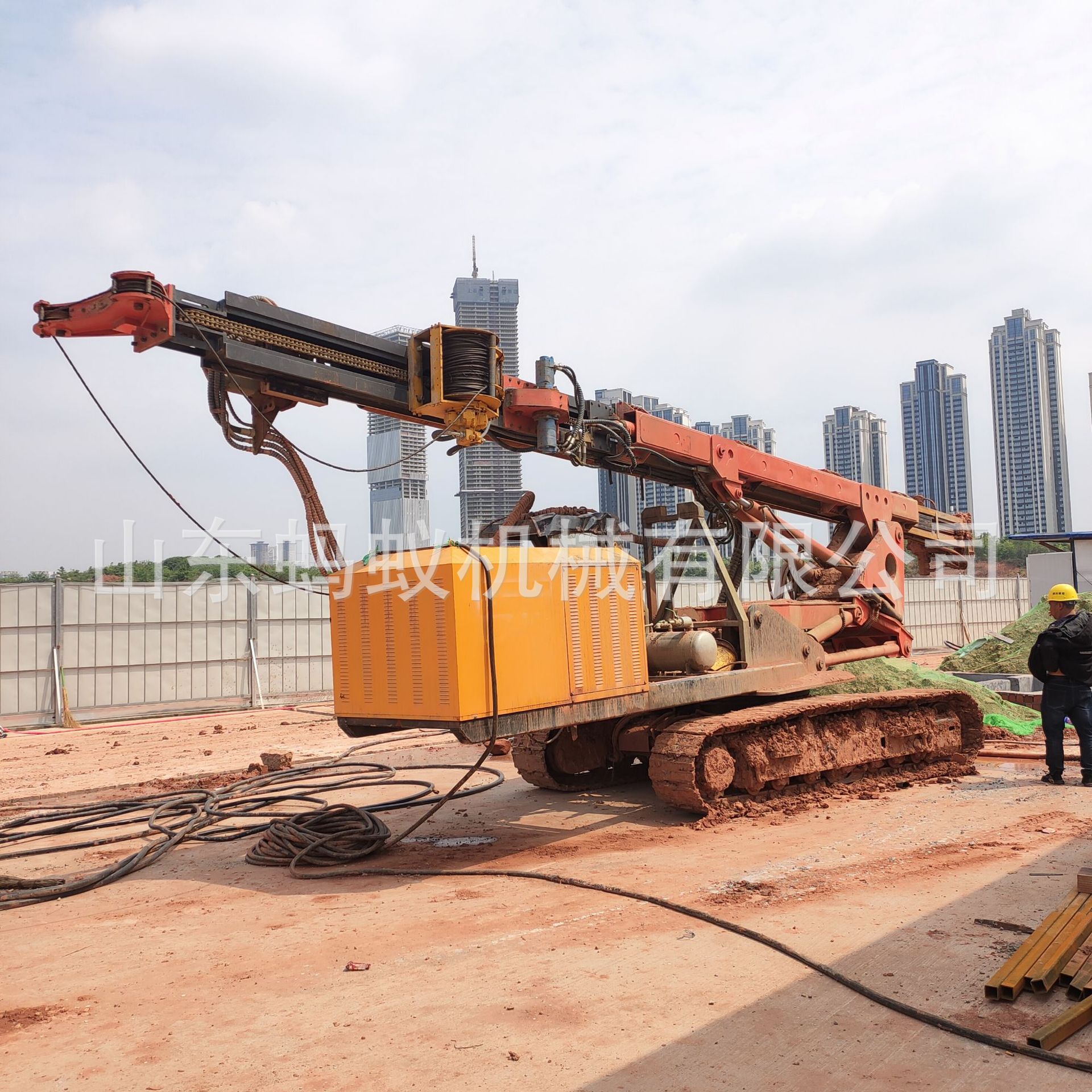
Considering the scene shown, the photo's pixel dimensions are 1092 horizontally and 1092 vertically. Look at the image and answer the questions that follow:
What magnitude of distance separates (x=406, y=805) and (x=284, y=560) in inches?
122

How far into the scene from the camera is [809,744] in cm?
871

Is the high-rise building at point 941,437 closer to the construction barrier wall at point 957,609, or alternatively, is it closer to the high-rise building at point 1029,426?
the high-rise building at point 1029,426

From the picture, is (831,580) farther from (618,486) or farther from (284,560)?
(284,560)

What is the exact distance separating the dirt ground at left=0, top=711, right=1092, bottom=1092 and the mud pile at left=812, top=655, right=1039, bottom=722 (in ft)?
11.2

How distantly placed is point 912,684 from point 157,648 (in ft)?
45.7

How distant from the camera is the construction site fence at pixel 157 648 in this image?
16531 millimetres

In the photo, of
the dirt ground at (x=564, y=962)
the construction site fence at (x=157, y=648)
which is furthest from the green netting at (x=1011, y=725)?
the construction site fence at (x=157, y=648)

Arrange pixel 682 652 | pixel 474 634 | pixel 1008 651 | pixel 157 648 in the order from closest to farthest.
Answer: pixel 474 634
pixel 682 652
pixel 1008 651
pixel 157 648

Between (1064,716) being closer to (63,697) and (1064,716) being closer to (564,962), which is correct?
(564,962)

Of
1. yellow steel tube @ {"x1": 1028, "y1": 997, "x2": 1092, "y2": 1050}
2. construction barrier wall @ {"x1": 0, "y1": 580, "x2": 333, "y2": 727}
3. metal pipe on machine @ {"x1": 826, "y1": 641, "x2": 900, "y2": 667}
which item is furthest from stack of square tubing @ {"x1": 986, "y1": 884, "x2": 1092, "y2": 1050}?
construction barrier wall @ {"x1": 0, "y1": 580, "x2": 333, "y2": 727}

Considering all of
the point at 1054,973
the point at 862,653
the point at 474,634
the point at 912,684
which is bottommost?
the point at 1054,973

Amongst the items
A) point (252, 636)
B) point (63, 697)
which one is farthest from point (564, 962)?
point (252, 636)

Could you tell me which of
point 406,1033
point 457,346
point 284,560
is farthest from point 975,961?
point 284,560

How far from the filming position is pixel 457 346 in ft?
24.3
